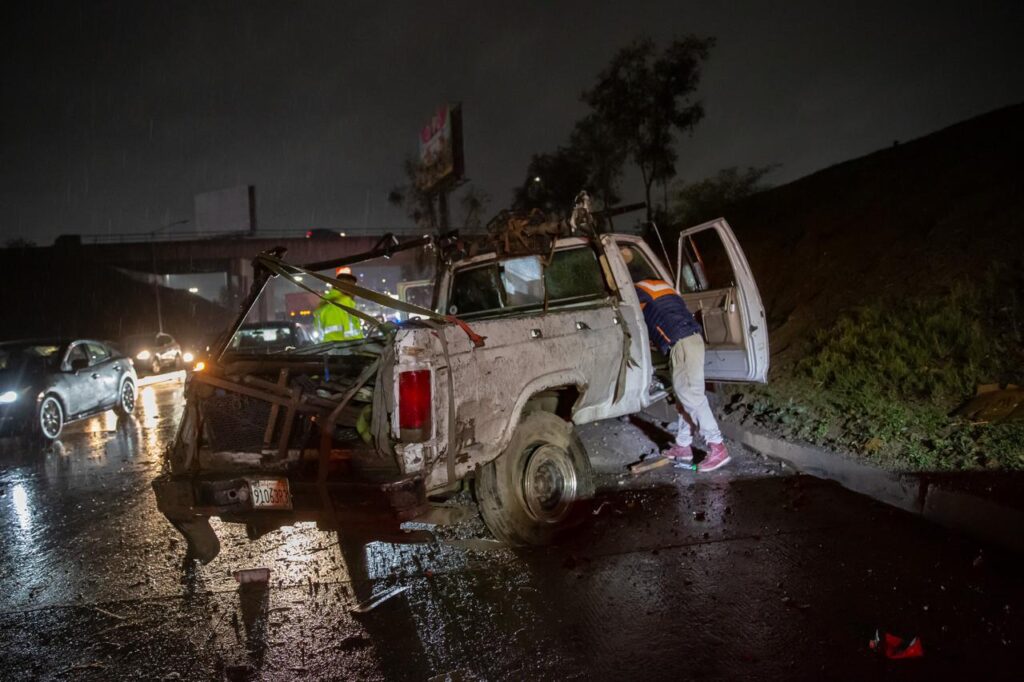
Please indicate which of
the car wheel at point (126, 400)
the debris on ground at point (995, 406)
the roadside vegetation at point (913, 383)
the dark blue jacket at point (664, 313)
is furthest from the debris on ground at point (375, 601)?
the car wheel at point (126, 400)

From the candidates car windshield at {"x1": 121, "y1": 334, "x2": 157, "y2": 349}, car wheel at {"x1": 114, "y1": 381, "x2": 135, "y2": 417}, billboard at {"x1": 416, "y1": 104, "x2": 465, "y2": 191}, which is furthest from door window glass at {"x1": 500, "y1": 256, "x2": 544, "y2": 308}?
billboard at {"x1": 416, "y1": 104, "x2": 465, "y2": 191}

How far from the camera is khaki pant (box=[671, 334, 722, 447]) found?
5332mm

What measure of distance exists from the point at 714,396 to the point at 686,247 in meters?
2.12

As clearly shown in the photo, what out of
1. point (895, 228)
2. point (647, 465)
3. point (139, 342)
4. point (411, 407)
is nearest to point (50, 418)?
point (411, 407)

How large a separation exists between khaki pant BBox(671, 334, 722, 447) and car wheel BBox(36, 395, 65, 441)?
8575 millimetres

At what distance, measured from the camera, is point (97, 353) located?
1048cm

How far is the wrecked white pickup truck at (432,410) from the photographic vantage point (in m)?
3.20

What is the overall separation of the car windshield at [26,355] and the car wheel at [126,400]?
150cm

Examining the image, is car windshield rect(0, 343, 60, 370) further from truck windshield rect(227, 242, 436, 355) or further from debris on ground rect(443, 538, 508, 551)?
debris on ground rect(443, 538, 508, 551)

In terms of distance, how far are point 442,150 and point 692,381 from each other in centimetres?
3384

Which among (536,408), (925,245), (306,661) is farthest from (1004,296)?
(306,661)

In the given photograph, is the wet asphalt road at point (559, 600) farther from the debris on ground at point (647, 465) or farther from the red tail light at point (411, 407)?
the red tail light at point (411, 407)

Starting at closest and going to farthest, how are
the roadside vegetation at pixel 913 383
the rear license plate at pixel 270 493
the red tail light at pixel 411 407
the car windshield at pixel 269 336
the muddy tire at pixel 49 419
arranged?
Result: the red tail light at pixel 411 407 → the rear license plate at pixel 270 493 → the roadside vegetation at pixel 913 383 → the muddy tire at pixel 49 419 → the car windshield at pixel 269 336

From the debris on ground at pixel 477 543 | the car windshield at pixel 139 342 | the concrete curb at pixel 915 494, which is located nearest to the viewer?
the concrete curb at pixel 915 494
